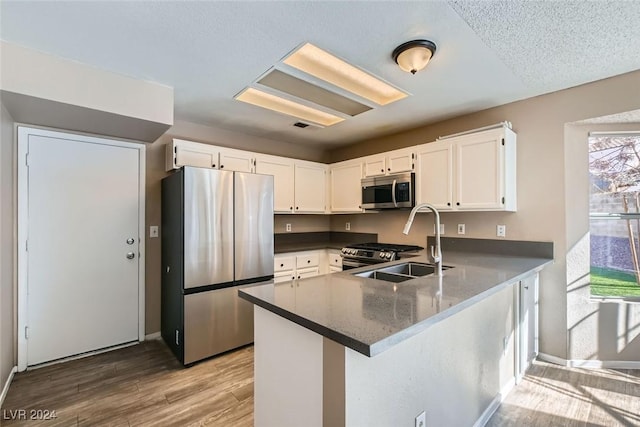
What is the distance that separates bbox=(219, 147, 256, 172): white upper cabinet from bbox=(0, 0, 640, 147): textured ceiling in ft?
2.76

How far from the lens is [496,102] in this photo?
2785mm

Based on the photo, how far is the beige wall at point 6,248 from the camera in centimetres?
210

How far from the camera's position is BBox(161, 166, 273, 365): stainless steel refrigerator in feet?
8.24

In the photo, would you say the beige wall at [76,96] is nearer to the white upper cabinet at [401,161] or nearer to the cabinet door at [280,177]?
the cabinet door at [280,177]

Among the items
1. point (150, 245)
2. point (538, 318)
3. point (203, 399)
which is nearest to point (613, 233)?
point (538, 318)

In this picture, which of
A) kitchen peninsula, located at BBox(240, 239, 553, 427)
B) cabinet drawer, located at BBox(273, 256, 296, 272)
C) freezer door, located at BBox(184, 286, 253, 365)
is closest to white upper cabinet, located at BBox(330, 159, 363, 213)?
cabinet drawer, located at BBox(273, 256, 296, 272)

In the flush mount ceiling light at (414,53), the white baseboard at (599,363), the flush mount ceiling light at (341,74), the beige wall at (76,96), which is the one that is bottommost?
the white baseboard at (599,363)

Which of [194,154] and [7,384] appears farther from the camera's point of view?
[194,154]

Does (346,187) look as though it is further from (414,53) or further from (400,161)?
(414,53)

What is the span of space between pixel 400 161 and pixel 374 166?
1.22 feet

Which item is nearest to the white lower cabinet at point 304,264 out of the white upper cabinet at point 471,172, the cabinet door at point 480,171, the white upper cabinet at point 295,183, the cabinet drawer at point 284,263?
the cabinet drawer at point 284,263

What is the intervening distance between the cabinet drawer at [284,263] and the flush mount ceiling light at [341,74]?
1.98m

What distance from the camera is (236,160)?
11.0ft

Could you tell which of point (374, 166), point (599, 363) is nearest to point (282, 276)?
point (374, 166)
